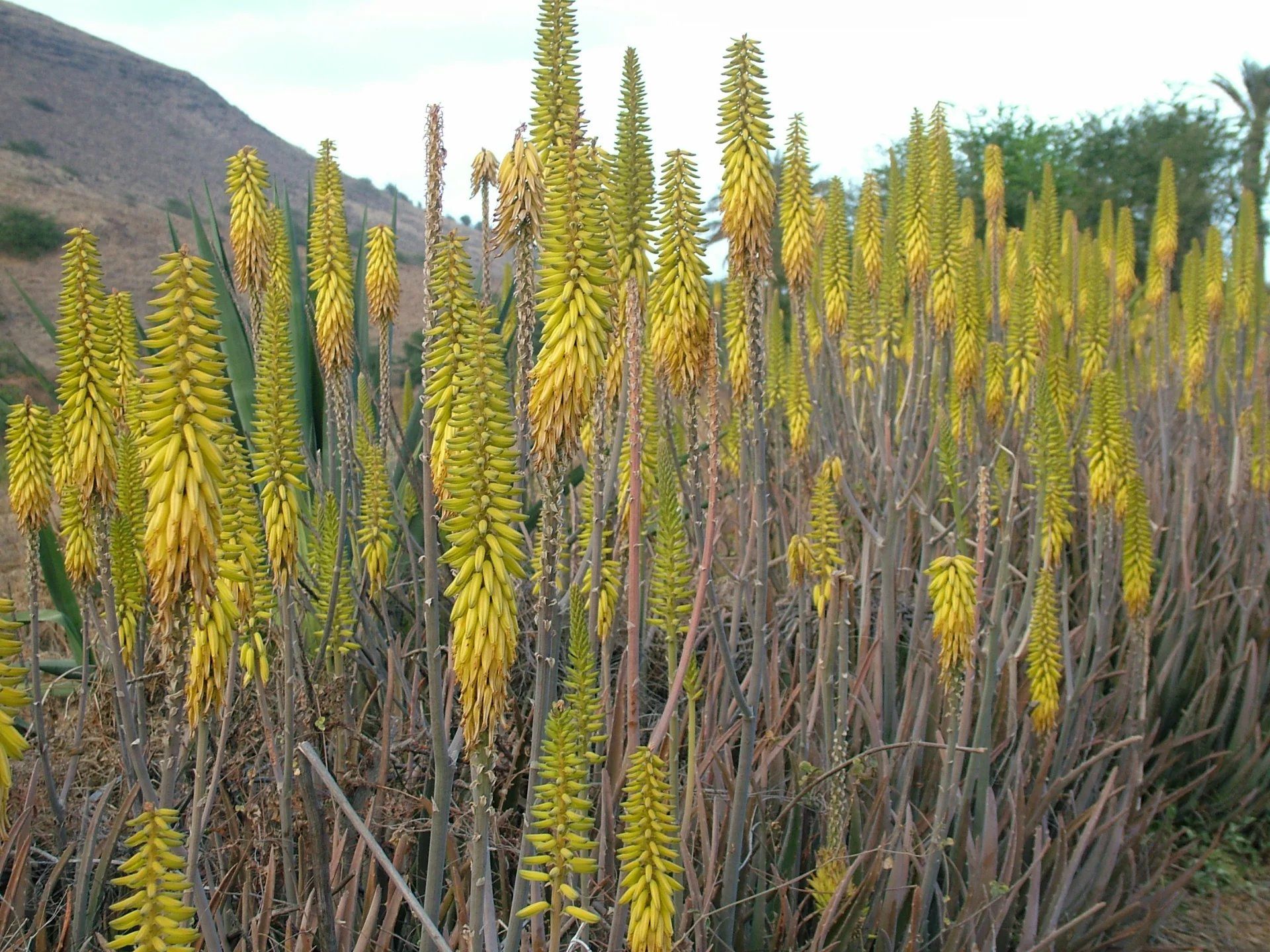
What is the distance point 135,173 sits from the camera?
3334 centimetres

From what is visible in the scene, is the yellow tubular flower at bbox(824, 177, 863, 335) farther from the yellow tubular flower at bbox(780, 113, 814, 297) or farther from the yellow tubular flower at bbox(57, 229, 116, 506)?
the yellow tubular flower at bbox(57, 229, 116, 506)

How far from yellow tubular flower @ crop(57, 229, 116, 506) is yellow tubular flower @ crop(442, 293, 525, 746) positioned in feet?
2.70

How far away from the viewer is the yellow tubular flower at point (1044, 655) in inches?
125

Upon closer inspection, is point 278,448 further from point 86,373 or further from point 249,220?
point 249,220

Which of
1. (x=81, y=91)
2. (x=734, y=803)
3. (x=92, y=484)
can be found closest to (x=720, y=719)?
(x=734, y=803)

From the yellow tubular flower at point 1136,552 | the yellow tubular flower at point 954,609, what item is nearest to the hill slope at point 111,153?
the yellow tubular flower at point 1136,552

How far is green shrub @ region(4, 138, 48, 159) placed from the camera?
2959cm

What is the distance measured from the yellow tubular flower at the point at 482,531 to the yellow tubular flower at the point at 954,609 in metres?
1.52

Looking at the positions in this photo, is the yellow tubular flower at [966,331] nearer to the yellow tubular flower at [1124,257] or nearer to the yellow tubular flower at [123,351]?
the yellow tubular flower at [1124,257]

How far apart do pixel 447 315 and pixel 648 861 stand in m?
0.91

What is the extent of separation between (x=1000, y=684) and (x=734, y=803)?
1.86 m

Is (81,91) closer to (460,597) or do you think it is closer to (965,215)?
(965,215)

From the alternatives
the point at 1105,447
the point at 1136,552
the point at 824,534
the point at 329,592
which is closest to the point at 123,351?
the point at 329,592

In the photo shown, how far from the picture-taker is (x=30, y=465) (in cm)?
246
